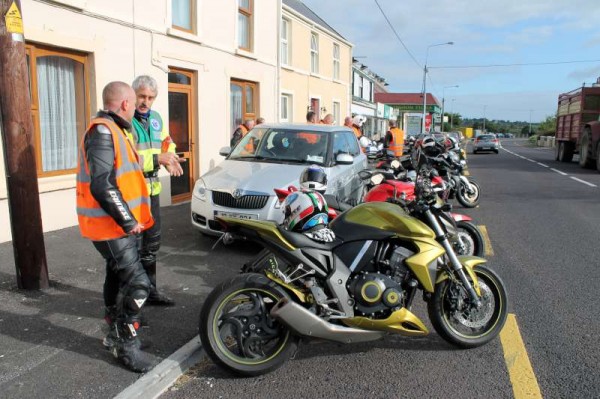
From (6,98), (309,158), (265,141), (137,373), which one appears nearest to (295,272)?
(137,373)

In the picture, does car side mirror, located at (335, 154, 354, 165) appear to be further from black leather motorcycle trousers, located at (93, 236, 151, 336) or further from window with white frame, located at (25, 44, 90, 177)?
black leather motorcycle trousers, located at (93, 236, 151, 336)

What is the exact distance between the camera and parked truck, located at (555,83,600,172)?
764 inches

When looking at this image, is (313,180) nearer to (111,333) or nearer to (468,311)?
(468,311)

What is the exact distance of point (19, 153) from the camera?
4.70 metres

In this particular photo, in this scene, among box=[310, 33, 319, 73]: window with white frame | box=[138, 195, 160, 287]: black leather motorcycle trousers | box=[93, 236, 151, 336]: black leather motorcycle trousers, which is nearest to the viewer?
box=[93, 236, 151, 336]: black leather motorcycle trousers

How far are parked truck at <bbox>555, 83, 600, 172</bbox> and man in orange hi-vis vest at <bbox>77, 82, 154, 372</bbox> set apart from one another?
18.9 meters

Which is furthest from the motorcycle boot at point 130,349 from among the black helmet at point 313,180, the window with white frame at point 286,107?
the window with white frame at point 286,107

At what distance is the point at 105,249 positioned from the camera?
3.39m

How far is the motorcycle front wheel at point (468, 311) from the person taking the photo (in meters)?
3.81

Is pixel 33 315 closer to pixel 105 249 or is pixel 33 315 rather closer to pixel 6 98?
pixel 105 249

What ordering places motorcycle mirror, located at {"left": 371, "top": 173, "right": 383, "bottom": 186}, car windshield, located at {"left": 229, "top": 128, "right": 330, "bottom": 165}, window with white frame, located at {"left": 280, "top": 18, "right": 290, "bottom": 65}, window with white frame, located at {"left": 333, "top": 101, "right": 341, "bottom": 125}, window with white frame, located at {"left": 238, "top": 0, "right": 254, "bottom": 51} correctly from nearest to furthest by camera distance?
motorcycle mirror, located at {"left": 371, "top": 173, "right": 383, "bottom": 186} → car windshield, located at {"left": 229, "top": 128, "right": 330, "bottom": 165} → window with white frame, located at {"left": 238, "top": 0, "right": 254, "bottom": 51} → window with white frame, located at {"left": 280, "top": 18, "right": 290, "bottom": 65} → window with white frame, located at {"left": 333, "top": 101, "right": 341, "bottom": 125}

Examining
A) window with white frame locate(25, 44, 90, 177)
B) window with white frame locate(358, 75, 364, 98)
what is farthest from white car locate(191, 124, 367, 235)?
window with white frame locate(358, 75, 364, 98)

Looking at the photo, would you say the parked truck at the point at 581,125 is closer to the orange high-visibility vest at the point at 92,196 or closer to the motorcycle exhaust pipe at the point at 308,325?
the motorcycle exhaust pipe at the point at 308,325

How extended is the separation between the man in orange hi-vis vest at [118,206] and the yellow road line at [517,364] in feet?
8.18
